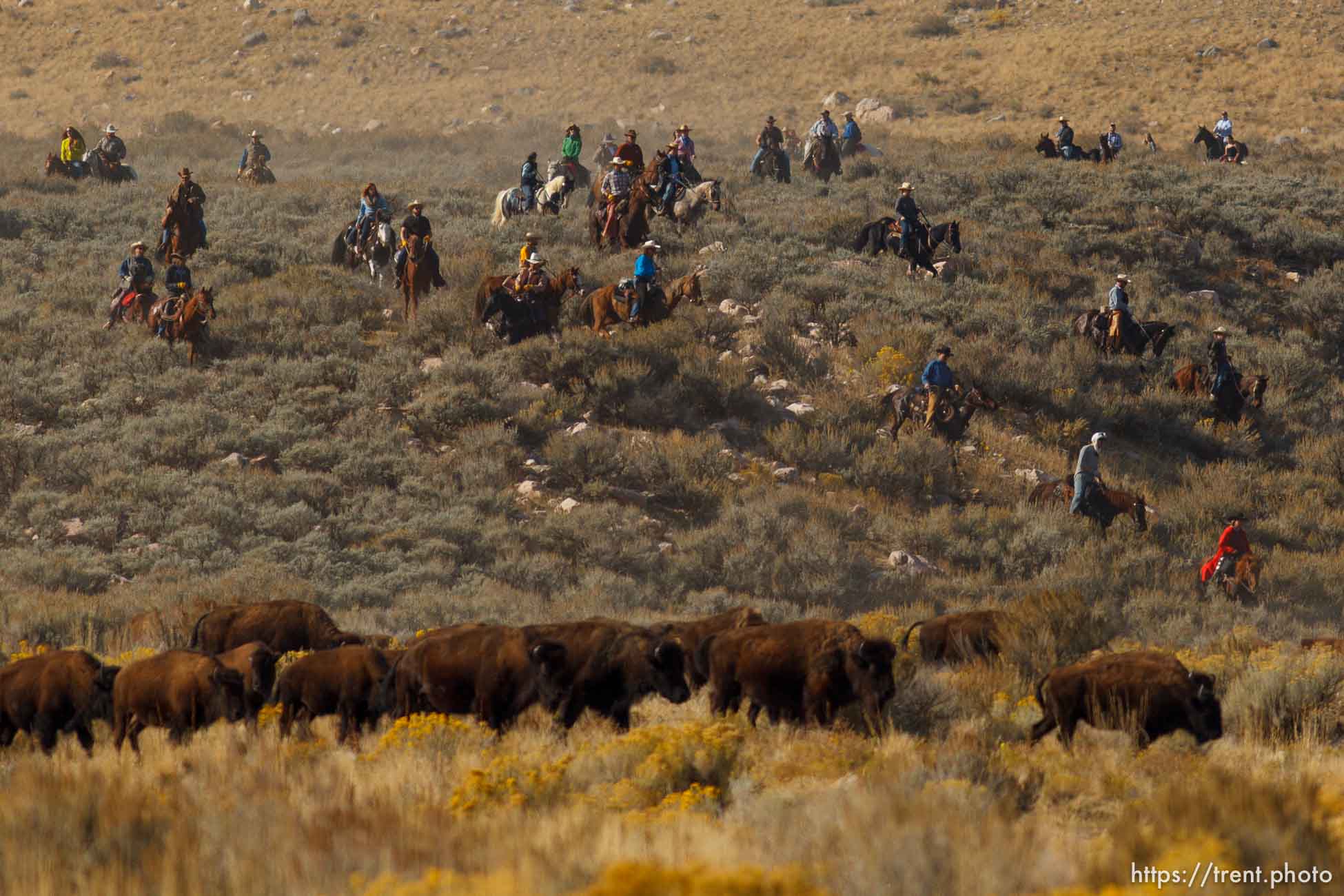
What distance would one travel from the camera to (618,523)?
17.5 m

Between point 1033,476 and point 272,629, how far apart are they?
12921 millimetres

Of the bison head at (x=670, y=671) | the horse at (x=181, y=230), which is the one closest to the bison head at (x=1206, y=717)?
the bison head at (x=670, y=671)

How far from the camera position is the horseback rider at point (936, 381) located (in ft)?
66.7

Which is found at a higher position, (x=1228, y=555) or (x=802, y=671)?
(x=802, y=671)

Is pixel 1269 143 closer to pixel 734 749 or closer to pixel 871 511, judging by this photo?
pixel 871 511

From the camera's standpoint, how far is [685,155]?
31.1 metres

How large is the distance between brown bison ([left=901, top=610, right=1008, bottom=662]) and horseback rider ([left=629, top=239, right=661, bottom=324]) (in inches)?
467

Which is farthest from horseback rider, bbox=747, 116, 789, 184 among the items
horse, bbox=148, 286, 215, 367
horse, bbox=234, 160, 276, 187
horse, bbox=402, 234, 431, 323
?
horse, bbox=148, 286, 215, 367

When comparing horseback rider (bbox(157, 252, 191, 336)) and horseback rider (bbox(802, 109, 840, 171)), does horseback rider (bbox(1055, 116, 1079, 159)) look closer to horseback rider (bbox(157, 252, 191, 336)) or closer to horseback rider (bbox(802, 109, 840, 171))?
horseback rider (bbox(802, 109, 840, 171))

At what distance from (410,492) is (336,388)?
368 centimetres

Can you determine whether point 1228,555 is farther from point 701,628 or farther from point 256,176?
point 256,176

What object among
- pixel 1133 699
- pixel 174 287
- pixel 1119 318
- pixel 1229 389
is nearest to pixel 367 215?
pixel 174 287

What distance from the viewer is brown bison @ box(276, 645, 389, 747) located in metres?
8.72

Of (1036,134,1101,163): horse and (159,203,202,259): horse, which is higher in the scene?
(1036,134,1101,163): horse
